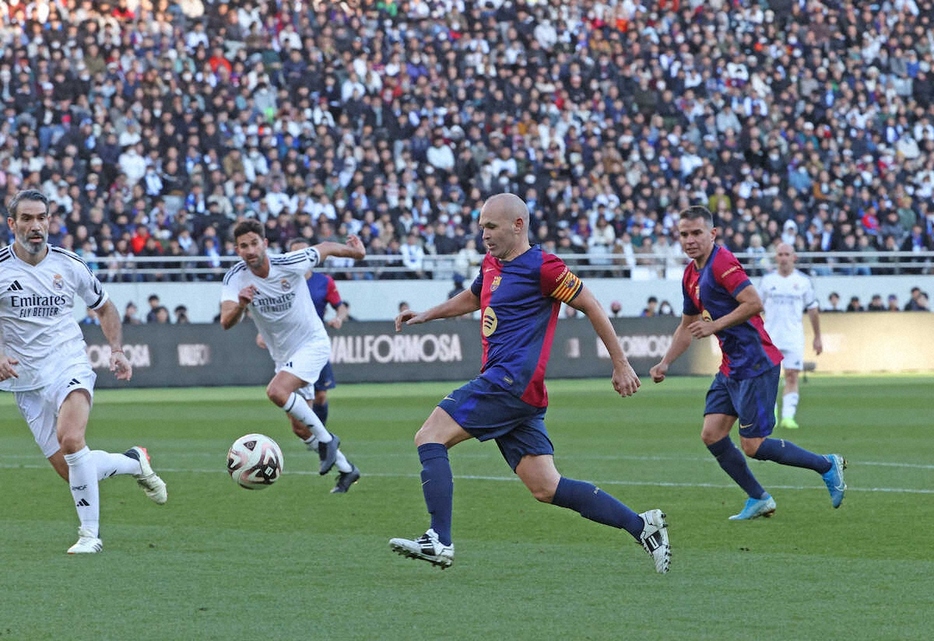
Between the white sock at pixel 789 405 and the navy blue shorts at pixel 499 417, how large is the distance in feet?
35.0

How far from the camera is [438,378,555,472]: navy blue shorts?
7.70 metres

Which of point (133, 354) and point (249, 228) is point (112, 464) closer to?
point (249, 228)

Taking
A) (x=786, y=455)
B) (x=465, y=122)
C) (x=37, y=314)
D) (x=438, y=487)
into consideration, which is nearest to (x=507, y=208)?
(x=438, y=487)

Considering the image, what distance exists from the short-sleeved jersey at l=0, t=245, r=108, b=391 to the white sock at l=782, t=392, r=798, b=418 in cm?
1069

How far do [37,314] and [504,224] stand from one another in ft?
10.1

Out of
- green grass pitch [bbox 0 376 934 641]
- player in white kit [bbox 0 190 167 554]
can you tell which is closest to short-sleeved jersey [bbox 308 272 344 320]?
green grass pitch [bbox 0 376 934 641]

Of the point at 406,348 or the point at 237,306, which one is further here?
the point at 406,348

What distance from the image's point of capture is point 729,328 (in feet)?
32.9

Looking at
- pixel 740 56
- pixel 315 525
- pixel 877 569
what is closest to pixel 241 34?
pixel 740 56

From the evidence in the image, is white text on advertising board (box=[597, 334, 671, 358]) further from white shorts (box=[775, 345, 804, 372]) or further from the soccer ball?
the soccer ball

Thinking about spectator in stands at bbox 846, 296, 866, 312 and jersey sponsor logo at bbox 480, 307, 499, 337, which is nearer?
jersey sponsor logo at bbox 480, 307, 499, 337

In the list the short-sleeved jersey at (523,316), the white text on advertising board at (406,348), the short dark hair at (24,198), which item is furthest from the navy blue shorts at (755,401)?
the white text on advertising board at (406,348)

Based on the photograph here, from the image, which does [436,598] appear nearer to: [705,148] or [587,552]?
[587,552]

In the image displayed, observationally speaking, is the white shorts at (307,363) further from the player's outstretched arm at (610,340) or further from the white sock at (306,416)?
the player's outstretched arm at (610,340)
